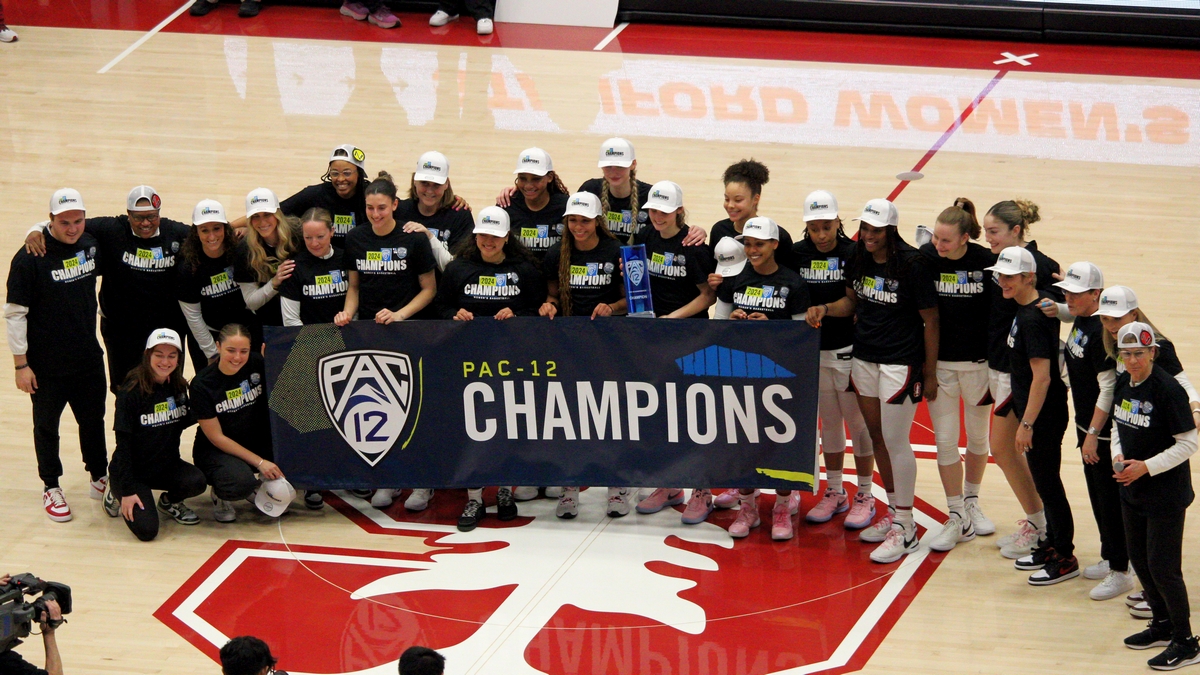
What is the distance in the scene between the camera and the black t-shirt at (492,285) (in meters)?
7.21

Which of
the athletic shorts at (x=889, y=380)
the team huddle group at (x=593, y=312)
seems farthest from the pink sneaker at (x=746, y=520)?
the athletic shorts at (x=889, y=380)

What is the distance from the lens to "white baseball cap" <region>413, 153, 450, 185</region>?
7.52m

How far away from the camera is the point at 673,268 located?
7145mm

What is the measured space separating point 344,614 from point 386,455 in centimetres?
102

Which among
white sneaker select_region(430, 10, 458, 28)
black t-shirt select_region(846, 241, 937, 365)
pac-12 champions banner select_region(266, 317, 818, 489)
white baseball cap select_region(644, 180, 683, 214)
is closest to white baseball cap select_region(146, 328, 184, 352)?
pac-12 champions banner select_region(266, 317, 818, 489)

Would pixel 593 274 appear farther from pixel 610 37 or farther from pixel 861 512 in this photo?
pixel 610 37

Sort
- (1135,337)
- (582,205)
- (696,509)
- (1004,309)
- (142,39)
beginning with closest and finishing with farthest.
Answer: (1135,337), (1004,309), (582,205), (696,509), (142,39)

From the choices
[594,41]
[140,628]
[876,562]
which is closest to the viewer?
[140,628]

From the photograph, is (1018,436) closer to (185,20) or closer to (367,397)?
(367,397)

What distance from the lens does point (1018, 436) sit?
655 cm

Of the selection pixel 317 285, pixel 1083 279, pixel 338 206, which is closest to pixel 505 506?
pixel 317 285

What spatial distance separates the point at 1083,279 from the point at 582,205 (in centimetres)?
239

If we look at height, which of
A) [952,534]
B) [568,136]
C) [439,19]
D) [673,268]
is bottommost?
[952,534]

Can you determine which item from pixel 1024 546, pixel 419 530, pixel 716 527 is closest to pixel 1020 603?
pixel 1024 546
